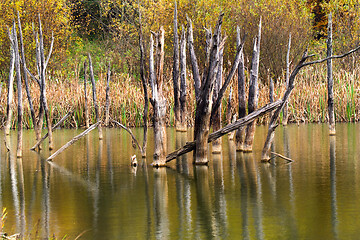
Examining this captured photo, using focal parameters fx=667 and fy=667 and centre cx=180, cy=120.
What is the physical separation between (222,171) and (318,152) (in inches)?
118

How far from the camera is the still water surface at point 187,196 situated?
247 inches

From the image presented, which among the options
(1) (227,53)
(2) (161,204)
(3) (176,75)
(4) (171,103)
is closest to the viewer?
(2) (161,204)

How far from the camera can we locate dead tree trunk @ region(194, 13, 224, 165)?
9.39 metres

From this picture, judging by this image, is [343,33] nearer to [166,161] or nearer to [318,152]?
[318,152]

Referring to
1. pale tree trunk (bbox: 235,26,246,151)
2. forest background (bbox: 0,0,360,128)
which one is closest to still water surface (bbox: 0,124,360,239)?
pale tree trunk (bbox: 235,26,246,151)

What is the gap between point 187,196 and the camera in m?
8.16

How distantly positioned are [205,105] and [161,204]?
7.73ft

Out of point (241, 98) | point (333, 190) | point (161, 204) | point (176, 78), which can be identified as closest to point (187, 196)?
point (161, 204)

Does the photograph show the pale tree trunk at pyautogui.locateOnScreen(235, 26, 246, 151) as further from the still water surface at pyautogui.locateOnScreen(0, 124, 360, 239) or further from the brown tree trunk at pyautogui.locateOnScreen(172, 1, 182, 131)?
the brown tree trunk at pyautogui.locateOnScreen(172, 1, 182, 131)

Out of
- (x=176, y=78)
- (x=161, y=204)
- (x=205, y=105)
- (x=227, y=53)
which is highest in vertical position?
(x=227, y=53)

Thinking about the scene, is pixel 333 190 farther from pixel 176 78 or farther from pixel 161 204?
pixel 176 78

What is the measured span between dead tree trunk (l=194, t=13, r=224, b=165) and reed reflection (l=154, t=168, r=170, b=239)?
25.5 inches

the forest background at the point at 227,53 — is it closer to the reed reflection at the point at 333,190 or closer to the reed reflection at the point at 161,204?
the reed reflection at the point at 333,190

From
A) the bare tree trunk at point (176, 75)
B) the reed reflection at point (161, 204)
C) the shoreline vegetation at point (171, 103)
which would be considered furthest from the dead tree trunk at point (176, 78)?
the reed reflection at point (161, 204)
